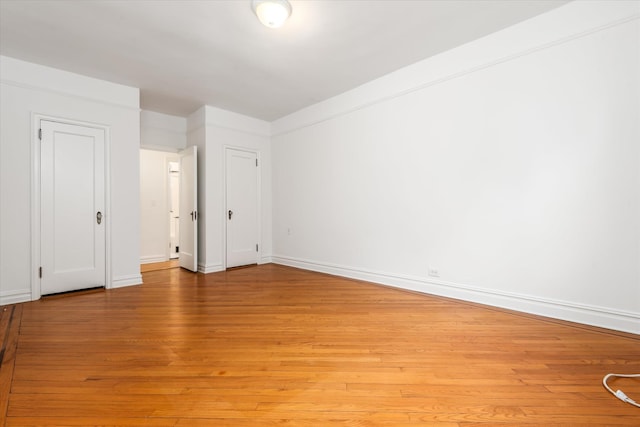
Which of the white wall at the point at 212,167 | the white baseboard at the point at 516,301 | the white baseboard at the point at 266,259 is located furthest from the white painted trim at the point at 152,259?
the white baseboard at the point at 516,301

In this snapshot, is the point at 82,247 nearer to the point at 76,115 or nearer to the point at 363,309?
the point at 76,115

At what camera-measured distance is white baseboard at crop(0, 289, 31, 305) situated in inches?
129

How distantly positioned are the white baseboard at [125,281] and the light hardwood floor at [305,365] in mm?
730

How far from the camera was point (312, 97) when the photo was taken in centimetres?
468

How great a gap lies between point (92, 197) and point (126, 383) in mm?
3124

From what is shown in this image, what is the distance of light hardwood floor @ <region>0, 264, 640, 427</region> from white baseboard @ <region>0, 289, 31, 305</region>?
28cm

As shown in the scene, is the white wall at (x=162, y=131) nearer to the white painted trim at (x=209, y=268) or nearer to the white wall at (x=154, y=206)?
the white wall at (x=154, y=206)

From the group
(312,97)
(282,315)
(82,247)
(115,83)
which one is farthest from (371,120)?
(82,247)

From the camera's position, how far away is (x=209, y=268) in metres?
4.94

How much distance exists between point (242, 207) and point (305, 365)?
3.95 m

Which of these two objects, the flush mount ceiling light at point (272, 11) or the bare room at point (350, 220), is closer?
the bare room at point (350, 220)

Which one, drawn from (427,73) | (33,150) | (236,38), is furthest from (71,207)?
(427,73)

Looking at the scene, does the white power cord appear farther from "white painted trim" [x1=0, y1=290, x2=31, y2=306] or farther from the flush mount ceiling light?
"white painted trim" [x1=0, y1=290, x2=31, y2=306]

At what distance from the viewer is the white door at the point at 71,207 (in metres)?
3.56
